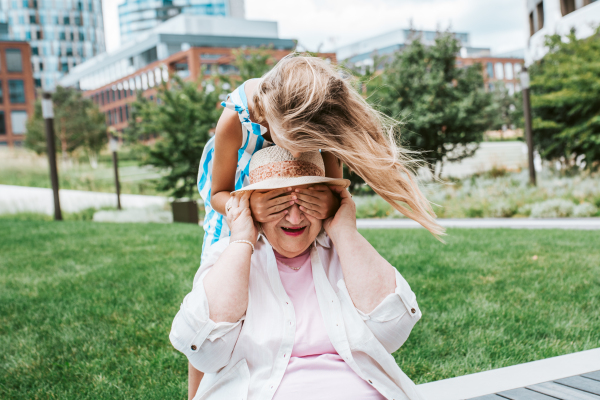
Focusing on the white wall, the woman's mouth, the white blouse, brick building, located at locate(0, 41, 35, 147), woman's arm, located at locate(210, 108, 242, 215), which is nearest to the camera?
the white blouse

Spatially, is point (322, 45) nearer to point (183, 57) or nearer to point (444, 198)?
point (444, 198)

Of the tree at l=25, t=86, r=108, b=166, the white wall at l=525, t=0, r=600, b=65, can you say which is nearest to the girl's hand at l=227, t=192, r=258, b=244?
the white wall at l=525, t=0, r=600, b=65

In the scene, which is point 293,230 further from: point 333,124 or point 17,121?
point 17,121

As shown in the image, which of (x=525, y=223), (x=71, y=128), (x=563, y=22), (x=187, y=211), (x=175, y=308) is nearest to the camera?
(x=175, y=308)

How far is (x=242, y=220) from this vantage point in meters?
1.81

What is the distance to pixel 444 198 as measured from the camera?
1379cm

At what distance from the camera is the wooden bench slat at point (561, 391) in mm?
2332

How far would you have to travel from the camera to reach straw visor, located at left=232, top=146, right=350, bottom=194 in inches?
66.6

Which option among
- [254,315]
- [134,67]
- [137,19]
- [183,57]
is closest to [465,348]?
[254,315]

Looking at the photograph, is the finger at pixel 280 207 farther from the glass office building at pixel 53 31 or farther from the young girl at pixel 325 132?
the glass office building at pixel 53 31

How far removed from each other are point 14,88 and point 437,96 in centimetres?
6946

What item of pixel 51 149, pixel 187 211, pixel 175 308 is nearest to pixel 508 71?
pixel 187 211

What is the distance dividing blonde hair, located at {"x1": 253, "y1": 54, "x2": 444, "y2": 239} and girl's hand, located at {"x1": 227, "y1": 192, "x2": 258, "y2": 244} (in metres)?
0.31

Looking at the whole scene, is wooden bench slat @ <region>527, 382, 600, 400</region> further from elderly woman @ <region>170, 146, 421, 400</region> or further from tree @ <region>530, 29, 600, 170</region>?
tree @ <region>530, 29, 600, 170</region>
